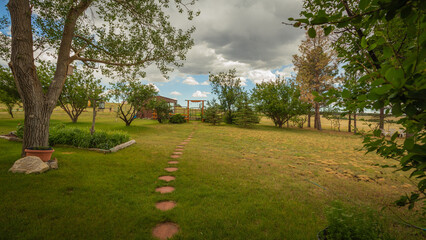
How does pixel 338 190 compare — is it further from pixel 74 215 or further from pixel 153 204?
pixel 74 215

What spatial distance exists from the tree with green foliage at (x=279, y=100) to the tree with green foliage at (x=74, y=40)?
549 inches

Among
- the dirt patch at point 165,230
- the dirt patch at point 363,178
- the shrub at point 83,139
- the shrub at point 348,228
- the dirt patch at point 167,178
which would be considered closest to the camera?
the shrub at point 348,228

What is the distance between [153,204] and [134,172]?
5.58 feet

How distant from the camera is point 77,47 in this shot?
6148 mm

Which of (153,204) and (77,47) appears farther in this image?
(77,47)

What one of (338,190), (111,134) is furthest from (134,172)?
(338,190)

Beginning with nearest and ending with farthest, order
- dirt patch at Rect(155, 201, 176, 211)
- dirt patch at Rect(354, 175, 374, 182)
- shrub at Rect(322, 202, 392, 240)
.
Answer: shrub at Rect(322, 202, 392, 240), dirt patch at Rect(155, 201, 176, 211), dirt patch at Rect(354, 175, 374, 182)

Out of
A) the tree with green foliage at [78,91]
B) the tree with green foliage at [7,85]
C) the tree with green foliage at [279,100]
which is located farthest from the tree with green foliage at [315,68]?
the tree with green foliage at [7,85]

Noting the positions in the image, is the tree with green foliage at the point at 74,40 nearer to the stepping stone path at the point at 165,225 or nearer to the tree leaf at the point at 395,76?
the stepping stone path at the point at 165,225

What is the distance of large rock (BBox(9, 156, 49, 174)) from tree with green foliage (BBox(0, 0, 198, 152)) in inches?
29.5

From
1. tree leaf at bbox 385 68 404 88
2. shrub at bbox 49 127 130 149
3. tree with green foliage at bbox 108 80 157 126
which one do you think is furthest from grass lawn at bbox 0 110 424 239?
tree with green foliage at bbox 108 80 157 126

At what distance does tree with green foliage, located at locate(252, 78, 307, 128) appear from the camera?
18.1m

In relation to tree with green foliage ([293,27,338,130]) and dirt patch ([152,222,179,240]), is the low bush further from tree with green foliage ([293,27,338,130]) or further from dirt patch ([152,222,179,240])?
tree with green foliage ([293,27,338,130])

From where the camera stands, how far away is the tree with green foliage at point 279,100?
59.5 feet
